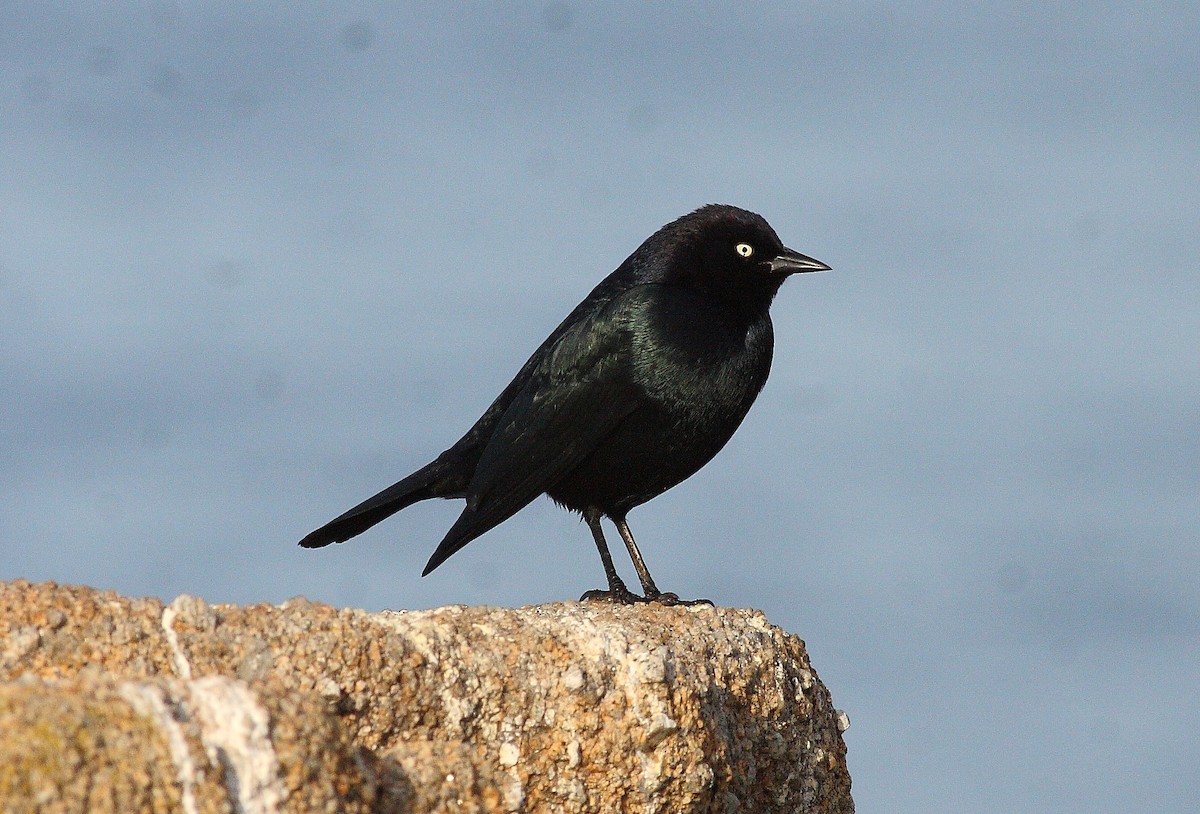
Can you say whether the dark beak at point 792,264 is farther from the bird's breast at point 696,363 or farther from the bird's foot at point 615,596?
the bird's foot at point 615,596

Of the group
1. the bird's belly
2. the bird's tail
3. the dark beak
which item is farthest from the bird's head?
the bird's tail

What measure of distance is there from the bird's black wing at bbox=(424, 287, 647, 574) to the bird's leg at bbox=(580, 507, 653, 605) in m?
0.26

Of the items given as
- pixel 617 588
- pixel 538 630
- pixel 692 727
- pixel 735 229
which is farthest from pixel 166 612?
pixel 735 229

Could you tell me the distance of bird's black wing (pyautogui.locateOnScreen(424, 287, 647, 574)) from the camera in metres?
6.91

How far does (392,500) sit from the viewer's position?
7.33 metres

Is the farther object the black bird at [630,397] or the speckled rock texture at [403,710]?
the black bird at [630,397]

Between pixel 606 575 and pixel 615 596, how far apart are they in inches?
8.0

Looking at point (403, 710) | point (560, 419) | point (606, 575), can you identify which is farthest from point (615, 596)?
point (403, 710)

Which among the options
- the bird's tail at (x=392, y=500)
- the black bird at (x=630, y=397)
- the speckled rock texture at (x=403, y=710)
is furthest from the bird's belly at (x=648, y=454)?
the speckled rock texture at (x=403, y=710)

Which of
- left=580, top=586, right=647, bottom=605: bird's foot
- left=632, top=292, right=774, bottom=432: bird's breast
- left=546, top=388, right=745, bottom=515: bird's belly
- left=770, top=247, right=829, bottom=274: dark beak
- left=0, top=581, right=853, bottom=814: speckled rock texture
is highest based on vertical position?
left=770, top=247, right=829, bottom=274: dark beak

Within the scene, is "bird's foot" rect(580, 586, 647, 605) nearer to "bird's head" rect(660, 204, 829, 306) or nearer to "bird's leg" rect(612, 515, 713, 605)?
"bird's leg" rect(612, 515, 713, 605)

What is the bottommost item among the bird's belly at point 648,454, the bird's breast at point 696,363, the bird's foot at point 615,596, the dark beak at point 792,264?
the bird's foot at point 615,596

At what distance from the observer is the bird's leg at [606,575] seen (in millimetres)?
6664

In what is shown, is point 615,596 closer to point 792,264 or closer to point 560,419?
point 560,419
